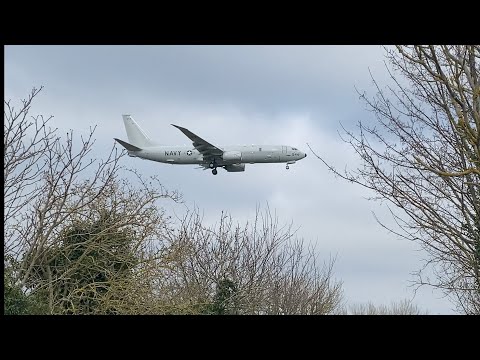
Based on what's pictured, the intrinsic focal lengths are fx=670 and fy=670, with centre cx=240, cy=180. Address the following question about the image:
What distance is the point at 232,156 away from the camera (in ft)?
107

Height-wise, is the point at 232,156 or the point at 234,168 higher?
the point at 232,156

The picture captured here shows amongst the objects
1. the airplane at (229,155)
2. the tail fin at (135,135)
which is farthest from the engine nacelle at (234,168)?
the tail fin at (135,135)

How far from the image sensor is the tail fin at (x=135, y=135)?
35938mm

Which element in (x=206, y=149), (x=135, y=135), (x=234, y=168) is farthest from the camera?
(x=135, y=135)

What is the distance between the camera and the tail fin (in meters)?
35.9

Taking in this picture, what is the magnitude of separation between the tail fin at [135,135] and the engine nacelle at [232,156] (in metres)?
4.62

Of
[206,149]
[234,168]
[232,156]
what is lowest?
[234,168]

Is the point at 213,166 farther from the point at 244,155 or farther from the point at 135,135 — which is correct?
the point at 135,135

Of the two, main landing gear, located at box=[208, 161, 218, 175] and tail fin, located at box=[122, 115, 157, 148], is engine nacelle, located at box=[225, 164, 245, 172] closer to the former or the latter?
main landing gear, located at box=[208, 161, 218, 175]

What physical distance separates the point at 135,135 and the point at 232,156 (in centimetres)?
663

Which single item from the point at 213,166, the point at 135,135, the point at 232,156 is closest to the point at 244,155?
the point at 232,156

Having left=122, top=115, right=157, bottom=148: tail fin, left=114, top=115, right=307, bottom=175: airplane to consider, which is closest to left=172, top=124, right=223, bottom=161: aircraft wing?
left=114, top=115, right=307, bottom=175: airplane

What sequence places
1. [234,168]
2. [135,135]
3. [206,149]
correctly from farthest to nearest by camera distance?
1. [135,135]
2. [206,149]
3. [234,168]
